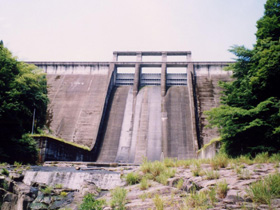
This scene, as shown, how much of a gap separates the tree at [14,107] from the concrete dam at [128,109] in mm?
1047

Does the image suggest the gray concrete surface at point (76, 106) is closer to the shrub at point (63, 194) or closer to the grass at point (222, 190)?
the shrub at point (63, 194)

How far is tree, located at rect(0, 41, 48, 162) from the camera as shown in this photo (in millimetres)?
12695

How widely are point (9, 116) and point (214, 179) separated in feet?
35.4

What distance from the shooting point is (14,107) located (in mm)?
12664

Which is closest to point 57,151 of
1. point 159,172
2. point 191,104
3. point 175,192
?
point 159,172

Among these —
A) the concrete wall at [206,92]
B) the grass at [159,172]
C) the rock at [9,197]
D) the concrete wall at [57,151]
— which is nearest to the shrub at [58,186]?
the rock at [9,197]

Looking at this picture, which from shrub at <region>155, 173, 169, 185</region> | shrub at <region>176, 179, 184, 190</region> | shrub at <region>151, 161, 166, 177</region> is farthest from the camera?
shrub at <region>151, 161, 166, 177</region>

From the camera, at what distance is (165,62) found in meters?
26.4

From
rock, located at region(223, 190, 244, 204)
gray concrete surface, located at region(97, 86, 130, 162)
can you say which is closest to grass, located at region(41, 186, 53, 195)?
rock, located at region(223, 190, 244, 204)

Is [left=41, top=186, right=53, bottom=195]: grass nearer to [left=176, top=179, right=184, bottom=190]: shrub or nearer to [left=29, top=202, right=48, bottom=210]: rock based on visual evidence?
[left=29, top=202, right=48, bottom=210]: rock

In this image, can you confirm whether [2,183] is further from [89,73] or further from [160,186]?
[89,73]

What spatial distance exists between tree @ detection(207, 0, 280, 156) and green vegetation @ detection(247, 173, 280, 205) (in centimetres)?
402

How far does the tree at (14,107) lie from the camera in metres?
12.7

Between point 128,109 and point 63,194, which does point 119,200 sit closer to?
point 63,194
